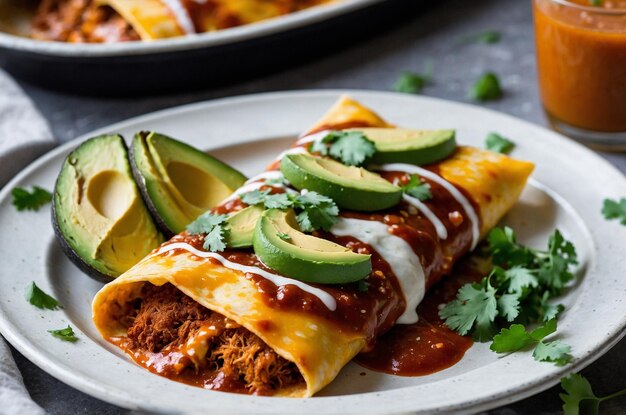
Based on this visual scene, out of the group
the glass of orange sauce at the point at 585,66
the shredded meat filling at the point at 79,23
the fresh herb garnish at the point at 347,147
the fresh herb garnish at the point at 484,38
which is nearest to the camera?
the fresh herb garnish at the point at 347,147

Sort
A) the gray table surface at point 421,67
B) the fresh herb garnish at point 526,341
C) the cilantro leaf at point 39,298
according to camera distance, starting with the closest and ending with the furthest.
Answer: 1. the fresh herb garnish at point 526,341
2. the cilantro leaf at point 39,298
3. the gray table surface at point 421,67

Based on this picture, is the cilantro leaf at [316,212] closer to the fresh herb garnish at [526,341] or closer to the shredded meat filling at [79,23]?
the fresh herb garnish at [526,341]

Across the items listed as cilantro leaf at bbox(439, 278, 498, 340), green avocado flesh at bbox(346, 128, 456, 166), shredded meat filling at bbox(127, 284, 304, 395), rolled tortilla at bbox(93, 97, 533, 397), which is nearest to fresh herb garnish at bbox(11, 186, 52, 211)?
rolled tortilla at bbox(93, 97, 533, 397)

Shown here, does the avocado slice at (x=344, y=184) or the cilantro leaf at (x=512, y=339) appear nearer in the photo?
the cilantro leaf at (x=512, y=339)

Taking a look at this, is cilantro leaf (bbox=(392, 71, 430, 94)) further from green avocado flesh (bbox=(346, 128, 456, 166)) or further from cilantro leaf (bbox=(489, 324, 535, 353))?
cilantro leaf (bbox=(489, 324, 535, 353))

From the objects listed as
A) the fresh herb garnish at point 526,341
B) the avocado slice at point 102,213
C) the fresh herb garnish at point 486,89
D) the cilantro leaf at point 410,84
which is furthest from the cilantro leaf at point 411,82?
the fresh herb garnish at point 526,341

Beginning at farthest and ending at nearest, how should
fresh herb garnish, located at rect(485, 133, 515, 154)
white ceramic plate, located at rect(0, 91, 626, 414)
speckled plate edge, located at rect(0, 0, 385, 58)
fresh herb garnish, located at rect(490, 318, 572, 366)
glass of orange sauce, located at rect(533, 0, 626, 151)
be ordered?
speckled plate edge, located at rect(0, 0, 385, 58)
glass of orange sauce, located at rect(533, 0, 626, 151)
fresh herb garnish, located at rect(485, 133, 515, 154)
fresh herb garnish, located at rect(490, 318, 572, 366)
white ceramic plate, located at rect(0, 91, 626, 414)

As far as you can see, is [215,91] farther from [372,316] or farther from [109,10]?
[372,316]

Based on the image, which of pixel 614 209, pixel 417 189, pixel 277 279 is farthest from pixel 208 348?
pixel 614 209
